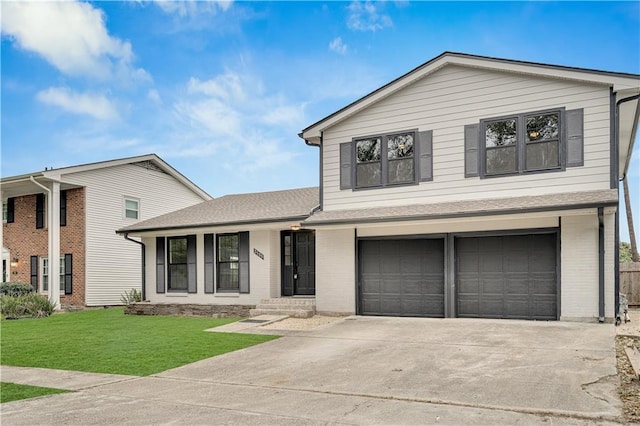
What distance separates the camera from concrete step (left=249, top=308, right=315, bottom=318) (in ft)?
44.5

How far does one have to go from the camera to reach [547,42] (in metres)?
18.9

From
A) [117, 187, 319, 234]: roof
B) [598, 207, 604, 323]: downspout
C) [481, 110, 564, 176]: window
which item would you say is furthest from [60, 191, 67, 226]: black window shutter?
[598, 207, 604, 323]: downspout

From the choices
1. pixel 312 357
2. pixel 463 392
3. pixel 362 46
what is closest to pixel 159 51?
pixel 362 46

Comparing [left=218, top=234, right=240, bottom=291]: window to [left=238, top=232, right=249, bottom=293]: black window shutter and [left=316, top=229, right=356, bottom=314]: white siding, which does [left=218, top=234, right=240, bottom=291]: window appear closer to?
[left=238, top=232, right=249, bottom=293]: black window shutter

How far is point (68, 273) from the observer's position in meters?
20.2

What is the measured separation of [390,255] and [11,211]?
1811 centimetres

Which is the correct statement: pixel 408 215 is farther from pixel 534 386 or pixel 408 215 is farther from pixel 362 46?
pixel 362 46

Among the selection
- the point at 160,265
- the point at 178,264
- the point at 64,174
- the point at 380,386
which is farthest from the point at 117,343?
the point at 64,174

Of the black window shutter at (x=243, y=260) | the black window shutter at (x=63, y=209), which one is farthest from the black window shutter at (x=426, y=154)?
the black window shutter at (x=63, y=209)

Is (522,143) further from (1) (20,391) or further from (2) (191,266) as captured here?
(2) (191,266)

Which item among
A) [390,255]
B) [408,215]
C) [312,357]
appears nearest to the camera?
[312,357]

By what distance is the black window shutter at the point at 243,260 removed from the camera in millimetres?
15734

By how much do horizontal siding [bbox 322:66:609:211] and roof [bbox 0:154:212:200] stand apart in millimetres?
11010

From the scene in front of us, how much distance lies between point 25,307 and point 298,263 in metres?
9.48
